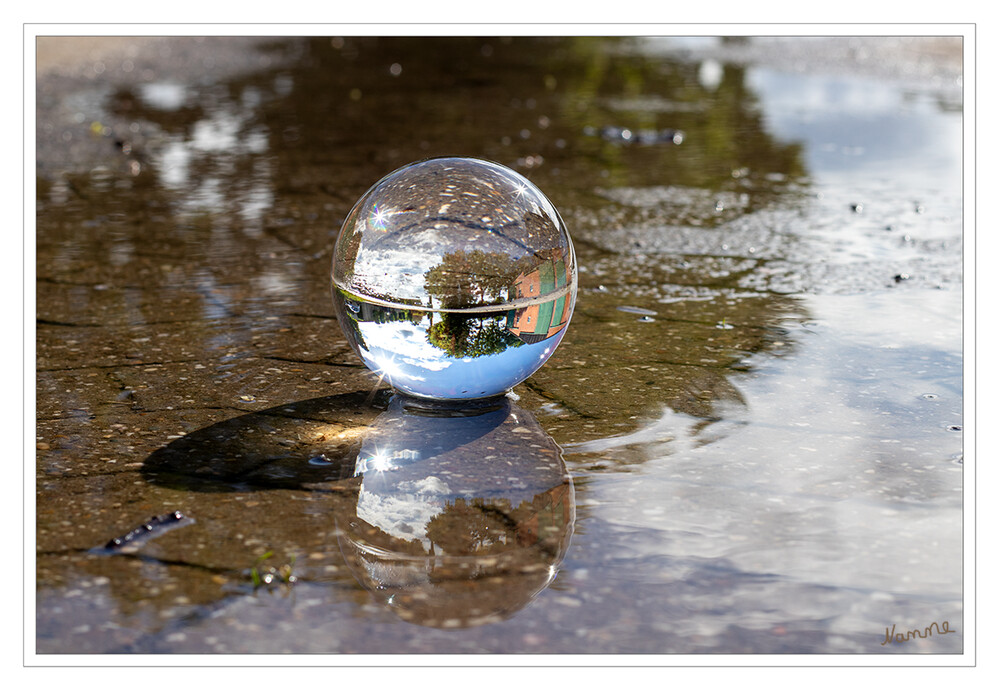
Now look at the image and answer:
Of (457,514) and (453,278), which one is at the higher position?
(453,278)

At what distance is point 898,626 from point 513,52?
1089 centimetres

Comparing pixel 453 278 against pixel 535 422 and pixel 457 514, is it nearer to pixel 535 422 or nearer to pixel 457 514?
pixel 535 422

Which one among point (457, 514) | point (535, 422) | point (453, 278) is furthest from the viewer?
point (535, 422)

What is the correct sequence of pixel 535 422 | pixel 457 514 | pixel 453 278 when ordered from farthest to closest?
pixel 535 422, pixel 453 278, pixel 457 514

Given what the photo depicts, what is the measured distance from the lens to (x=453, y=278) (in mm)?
3506

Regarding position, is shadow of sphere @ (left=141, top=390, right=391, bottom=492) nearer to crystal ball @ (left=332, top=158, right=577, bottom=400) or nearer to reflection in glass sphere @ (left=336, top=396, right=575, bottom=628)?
reflection in glass sphere @ (left=336, top=396, right=575, bottom=628)

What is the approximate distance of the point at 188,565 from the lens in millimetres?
2875

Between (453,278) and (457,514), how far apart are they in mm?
788

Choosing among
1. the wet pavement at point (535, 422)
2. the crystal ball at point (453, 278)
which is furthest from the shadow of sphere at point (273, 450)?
the crystal ball at point (453, 278)

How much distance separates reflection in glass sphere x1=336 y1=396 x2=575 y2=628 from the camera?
9.14 feet

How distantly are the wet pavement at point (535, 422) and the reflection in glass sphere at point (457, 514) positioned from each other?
0.01 meters

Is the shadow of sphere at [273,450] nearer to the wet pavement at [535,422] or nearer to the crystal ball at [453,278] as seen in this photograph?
the wet pavement at [535,422]

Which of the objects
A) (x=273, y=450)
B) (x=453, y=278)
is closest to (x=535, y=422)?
(x=453, y=278)
